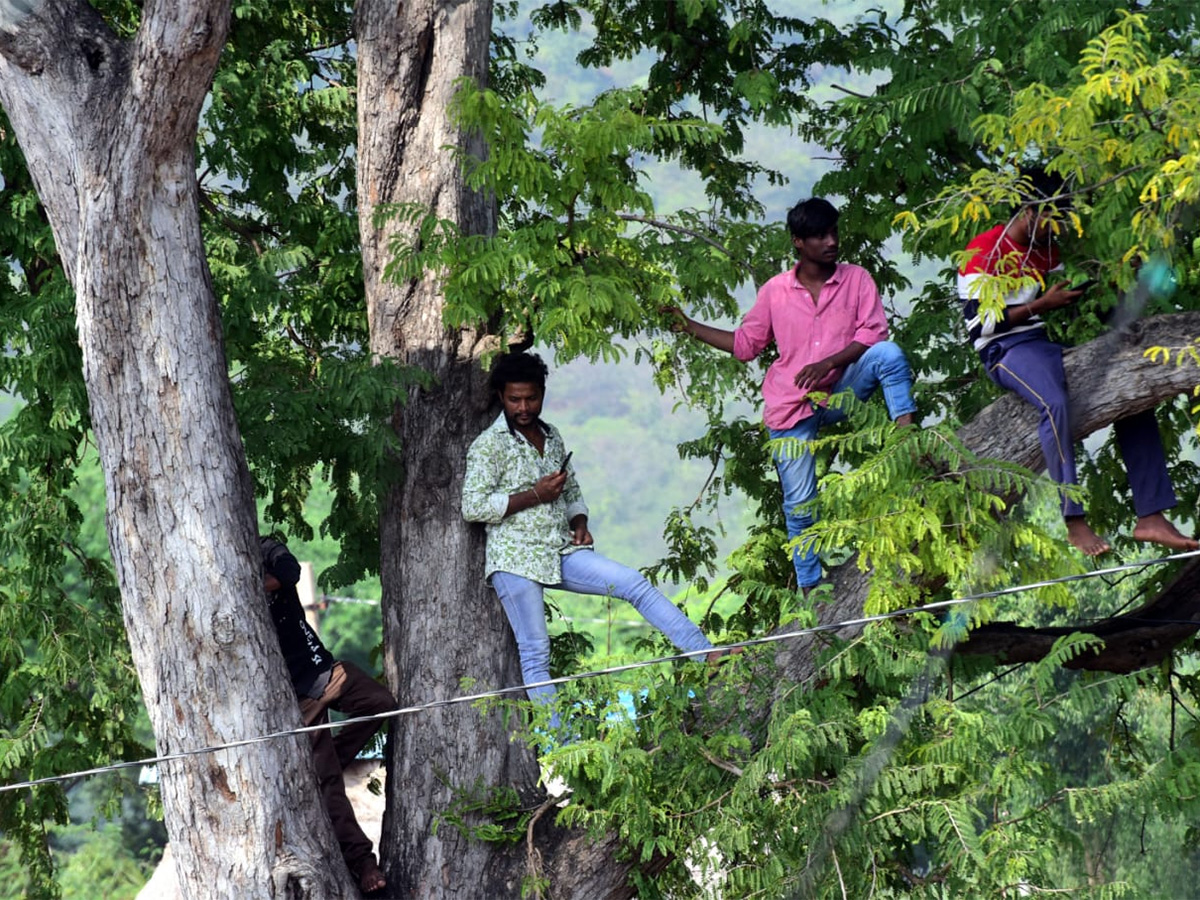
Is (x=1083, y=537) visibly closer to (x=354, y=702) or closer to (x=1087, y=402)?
(x=1087, y=402)

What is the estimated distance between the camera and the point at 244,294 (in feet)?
22.7

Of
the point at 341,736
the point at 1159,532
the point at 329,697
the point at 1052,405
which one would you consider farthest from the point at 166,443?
the point at 1159,532

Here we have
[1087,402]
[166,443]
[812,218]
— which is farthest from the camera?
[812,218]

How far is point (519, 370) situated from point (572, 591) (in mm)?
805

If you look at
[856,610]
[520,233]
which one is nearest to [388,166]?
[520,233]

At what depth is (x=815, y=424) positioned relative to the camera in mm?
5895

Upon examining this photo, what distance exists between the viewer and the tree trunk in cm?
600

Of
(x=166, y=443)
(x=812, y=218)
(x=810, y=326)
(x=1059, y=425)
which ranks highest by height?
(x=812, y=218)

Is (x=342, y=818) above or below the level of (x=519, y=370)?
below

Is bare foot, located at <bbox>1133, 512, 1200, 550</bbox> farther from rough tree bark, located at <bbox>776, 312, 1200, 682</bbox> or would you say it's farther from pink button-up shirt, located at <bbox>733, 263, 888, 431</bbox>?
pink button-up shirt, located at <bbox>733, 263, 888, 431</bbox>

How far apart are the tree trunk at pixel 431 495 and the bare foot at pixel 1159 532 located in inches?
91.0

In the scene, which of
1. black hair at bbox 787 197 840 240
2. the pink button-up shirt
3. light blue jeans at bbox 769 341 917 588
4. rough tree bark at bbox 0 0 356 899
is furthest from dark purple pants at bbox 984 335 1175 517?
rough tree bark at bbox 0 0 356 899

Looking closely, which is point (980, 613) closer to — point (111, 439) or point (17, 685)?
point (111, 439)

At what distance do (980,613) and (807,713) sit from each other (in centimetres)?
64
